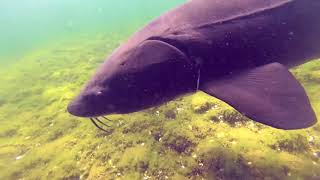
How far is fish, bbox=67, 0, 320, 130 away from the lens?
3.66 m

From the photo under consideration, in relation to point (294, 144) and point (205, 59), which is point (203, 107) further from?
point (205, 59)

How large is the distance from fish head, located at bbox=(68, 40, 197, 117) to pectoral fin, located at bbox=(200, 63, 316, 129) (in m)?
0.34

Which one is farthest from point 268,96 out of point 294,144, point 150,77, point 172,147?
point 172,147

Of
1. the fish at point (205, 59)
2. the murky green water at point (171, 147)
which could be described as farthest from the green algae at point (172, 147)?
the fish at point (205, 59)

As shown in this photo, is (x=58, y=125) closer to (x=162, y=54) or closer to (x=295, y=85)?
(x=162, y=54)

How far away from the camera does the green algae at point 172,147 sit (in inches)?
182

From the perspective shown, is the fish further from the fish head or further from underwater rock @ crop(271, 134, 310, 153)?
underwater rock @ crop(271, 134, 310, 153)

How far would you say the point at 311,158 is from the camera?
4586 mm

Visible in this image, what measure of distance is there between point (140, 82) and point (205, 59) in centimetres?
81

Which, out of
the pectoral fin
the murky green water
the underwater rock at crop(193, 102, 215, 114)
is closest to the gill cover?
the pectoral fin

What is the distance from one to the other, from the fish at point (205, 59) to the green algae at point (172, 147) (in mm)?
1375

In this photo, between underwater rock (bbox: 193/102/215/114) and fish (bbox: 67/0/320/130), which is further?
underwater rock (bbox: 193/102/215/114)

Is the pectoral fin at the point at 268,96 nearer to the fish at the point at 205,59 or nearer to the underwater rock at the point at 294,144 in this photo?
the fish at the point at 205,59

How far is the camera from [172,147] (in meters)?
5.25
